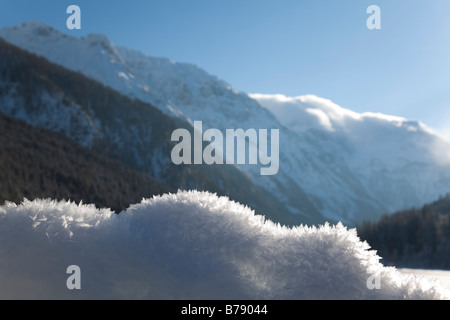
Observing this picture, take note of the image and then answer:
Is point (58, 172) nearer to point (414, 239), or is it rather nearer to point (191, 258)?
point (414, 239)

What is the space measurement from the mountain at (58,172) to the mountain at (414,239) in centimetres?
5128

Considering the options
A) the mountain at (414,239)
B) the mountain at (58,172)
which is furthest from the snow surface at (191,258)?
the mountain at (58,172)

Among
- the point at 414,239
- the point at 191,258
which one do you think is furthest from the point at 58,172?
the point at 191,258

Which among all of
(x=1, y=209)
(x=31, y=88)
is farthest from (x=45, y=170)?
(x=1, y=209)

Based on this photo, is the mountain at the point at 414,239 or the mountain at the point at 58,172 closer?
the mountain at the point at 414,239

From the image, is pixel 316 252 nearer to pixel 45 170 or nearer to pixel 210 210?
pixel 210 210

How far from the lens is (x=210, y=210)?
195cm

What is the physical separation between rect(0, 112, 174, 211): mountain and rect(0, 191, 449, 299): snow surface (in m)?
104

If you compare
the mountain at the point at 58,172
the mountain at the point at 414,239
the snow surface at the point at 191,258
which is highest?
the mountain at the point at 58,172

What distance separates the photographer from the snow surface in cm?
178

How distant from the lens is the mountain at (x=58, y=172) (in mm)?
111875

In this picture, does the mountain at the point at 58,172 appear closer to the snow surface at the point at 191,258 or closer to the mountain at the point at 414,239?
the mountain at the point at 414,239

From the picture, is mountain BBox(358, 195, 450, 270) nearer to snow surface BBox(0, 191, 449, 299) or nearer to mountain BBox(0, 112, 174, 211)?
mountain BBox(0, 112, 174, 211)
